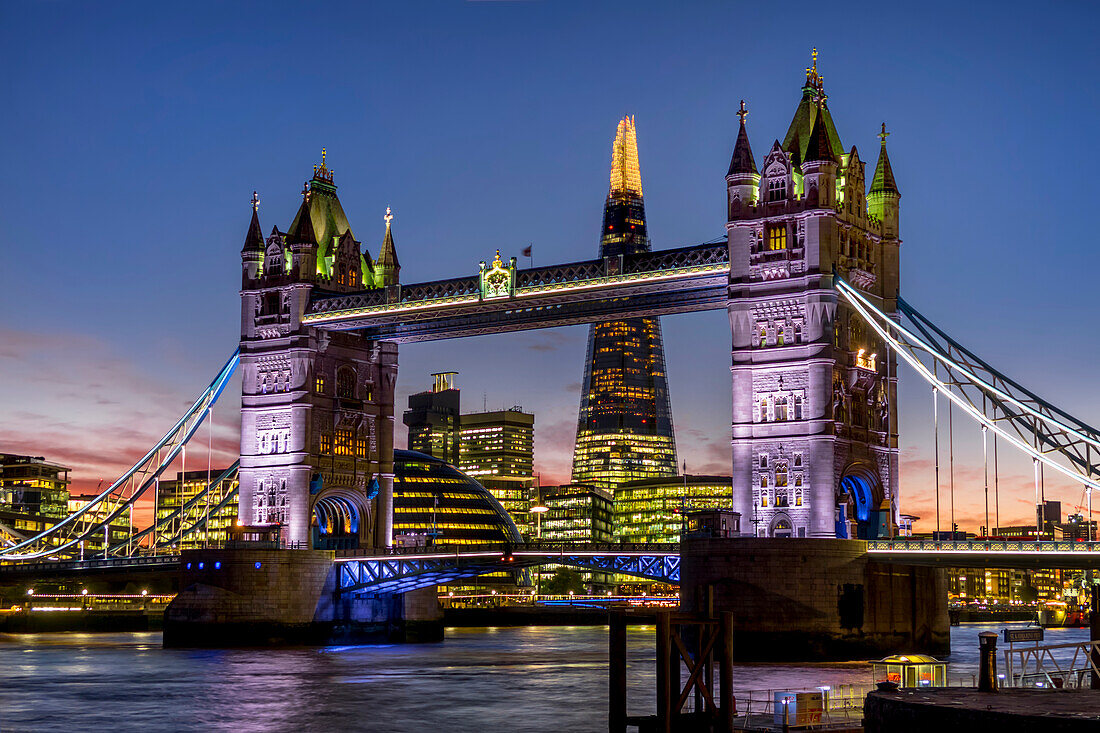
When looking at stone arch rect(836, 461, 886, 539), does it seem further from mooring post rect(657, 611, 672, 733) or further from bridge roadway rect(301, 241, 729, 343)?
mooring post rect(657, 611, 672, 733)

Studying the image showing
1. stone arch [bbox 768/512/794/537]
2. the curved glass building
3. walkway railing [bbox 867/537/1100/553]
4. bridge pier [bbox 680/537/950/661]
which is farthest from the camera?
the curved glass building

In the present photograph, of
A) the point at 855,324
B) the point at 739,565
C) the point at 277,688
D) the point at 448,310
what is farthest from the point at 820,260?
the point at 277,688

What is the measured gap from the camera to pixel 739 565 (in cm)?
7169

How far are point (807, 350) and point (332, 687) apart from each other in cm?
2834

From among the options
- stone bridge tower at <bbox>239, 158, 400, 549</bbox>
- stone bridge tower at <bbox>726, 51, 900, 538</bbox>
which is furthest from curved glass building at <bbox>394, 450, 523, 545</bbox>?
stone bridge tower at <bbox>726, 51, 900, 538</bbox>

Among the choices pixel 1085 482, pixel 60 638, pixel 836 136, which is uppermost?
pixel 836 136

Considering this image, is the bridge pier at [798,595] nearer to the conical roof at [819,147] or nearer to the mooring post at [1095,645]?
the conical roof at [819,147]

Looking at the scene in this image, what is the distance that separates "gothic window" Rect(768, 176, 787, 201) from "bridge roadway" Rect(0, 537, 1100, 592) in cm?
1794

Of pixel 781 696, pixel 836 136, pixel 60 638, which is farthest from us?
pixel 60 638

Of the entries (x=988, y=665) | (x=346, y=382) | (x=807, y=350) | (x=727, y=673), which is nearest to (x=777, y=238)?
(x=807, y=350)

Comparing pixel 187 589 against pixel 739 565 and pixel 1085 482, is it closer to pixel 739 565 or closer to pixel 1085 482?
pixel 739 565

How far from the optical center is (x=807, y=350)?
76.4 meters

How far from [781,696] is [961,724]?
9.00m

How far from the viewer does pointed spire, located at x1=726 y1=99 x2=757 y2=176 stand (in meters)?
80.0
